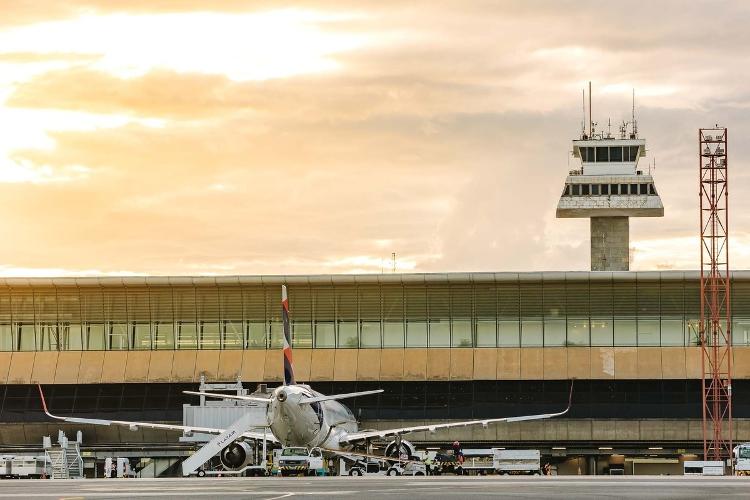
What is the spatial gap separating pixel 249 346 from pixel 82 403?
1534cm

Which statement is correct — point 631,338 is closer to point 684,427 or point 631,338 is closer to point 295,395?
point 684,427

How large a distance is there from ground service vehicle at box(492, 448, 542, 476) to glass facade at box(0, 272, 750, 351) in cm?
2911

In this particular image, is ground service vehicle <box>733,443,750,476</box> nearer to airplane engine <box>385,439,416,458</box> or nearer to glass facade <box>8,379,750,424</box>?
glass facade <box>8,379,750,424</box>

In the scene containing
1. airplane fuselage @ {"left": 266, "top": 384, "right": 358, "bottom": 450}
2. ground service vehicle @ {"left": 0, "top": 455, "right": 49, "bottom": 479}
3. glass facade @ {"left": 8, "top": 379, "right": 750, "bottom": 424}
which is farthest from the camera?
glass facade @ {"left": 8, "top": 379, "right": 750, "bottom": 424}

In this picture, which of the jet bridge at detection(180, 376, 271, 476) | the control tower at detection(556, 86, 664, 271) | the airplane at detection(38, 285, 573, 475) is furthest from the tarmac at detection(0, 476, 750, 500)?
the control tower at detection(556, 86, 664, 271)

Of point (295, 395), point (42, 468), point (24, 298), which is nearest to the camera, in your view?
point (295, 395)

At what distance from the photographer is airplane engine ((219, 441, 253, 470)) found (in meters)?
82.0

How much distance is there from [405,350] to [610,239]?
2877 inches

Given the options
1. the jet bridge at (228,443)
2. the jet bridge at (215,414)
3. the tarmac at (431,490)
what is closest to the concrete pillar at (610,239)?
the jet bridge at (215,414)

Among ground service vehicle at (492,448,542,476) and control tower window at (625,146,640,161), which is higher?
control tower window at (625,146,640,161)

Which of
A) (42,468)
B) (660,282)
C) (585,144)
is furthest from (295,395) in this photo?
(585,144)

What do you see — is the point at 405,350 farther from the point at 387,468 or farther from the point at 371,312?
the point at 387,468

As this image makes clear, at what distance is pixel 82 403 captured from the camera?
4582 inches

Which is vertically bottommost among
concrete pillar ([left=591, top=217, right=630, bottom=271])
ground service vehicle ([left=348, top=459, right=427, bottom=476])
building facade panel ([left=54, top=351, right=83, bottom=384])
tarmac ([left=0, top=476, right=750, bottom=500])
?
tarmac ([left=0, top=476, right=750, bottom=500])
